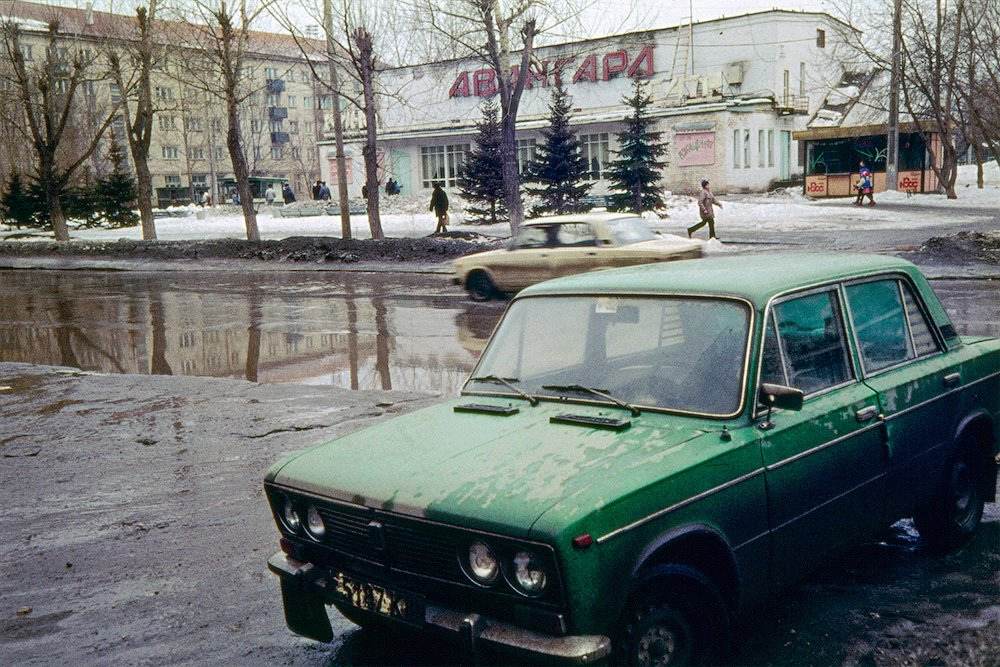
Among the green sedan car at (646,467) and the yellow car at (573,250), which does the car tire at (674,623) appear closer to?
the green sedan car at (646,467)

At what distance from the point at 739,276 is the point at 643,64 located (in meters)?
48.8

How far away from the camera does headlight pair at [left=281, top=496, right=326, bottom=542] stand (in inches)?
143

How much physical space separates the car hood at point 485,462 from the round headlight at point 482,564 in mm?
101

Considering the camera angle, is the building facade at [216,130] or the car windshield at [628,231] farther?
the building facade at [216,130]

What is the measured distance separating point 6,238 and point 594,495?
45.4m

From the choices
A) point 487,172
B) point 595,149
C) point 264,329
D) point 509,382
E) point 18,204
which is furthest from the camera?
point 595,149

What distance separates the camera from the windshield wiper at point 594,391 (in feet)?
12.3

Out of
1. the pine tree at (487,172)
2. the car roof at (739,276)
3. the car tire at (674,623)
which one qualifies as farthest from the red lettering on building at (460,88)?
the car tire at (674,623)

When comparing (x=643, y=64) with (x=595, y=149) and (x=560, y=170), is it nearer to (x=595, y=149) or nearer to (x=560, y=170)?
(x=595, y=149)

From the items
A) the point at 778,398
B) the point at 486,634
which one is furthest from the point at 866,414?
the point at 486,634

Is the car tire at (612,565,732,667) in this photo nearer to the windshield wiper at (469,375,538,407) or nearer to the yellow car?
the windshield wiper at (469,375,538,407)

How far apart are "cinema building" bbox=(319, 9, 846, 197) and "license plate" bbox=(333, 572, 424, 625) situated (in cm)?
3997

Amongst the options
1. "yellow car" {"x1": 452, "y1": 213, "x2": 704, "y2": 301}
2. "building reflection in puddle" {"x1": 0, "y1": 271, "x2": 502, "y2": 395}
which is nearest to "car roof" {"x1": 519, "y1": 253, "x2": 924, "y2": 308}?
"building reflection in puddle" {"x1": 0, "y1": 271, "x2": 502, "y2": 395}

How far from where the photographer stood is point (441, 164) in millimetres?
55000
